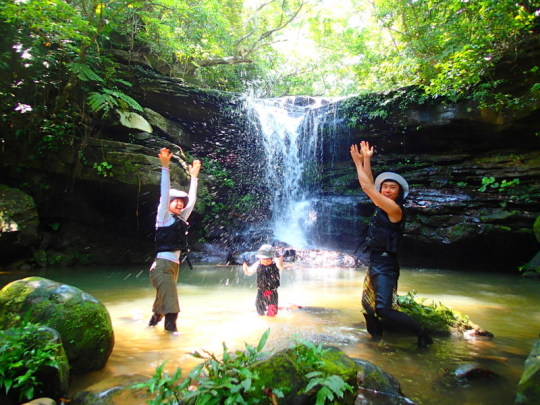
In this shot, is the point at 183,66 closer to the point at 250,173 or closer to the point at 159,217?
the point at 250,173

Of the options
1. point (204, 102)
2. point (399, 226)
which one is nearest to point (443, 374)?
point (399, 226)

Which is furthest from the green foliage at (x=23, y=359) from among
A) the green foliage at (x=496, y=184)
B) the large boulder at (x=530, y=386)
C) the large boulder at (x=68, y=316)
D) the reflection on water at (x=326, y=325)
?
the green foliage at (x=496, y=184)

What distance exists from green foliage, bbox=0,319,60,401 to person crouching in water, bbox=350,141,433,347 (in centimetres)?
312

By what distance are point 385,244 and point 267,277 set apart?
2032 mm

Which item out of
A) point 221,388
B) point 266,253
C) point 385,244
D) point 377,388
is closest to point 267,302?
point 266,253

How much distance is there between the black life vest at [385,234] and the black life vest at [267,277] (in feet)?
5.78

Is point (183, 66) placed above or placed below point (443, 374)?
above

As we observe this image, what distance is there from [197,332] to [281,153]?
41.7 ft

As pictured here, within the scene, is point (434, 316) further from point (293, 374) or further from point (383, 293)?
point (293, 374)

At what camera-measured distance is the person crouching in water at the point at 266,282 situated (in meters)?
5.24

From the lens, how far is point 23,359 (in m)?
2.47

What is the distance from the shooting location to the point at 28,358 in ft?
8.18

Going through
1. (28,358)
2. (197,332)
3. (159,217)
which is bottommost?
(197,332)

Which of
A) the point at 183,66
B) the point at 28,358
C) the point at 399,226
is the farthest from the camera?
the point at 183,66
